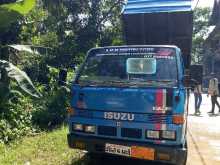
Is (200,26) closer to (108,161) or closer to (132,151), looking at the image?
(108,161)

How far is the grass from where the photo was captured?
→ 7.70m

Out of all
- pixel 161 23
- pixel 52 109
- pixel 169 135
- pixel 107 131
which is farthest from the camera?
pixel 52 109

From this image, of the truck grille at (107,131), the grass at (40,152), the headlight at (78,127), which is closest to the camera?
the truck grille at (107,131)

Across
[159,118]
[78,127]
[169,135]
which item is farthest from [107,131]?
[169,135]

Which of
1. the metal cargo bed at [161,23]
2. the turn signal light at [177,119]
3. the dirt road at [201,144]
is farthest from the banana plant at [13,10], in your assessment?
the turn signal light at [177,119]

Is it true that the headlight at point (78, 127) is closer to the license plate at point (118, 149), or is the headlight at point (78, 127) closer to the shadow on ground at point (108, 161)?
the license plate at point (118, 149)

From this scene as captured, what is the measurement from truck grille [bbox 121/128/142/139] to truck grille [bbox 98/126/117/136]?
148mm

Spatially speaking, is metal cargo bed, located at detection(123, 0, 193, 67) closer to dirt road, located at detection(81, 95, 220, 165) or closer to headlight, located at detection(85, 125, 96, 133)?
dirt road, located at detection(81, 95, 220, 165)

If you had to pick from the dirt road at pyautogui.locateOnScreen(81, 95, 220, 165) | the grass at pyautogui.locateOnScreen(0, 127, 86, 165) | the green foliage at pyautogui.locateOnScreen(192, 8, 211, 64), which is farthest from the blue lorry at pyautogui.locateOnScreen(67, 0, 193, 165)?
the green foliage at pyautogui.locateOnScreen(192, 8, 211, 64)

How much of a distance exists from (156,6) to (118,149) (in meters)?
5.52

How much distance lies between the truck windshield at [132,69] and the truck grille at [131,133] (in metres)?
0.84

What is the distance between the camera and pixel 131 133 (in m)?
6.75

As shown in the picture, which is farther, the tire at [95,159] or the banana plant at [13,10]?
the banana plant at [13,10]

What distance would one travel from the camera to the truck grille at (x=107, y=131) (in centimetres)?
686
